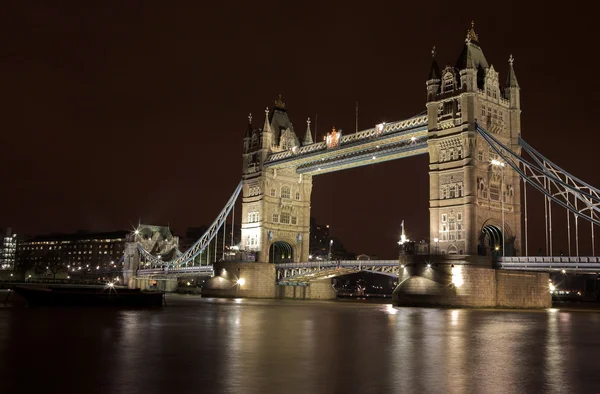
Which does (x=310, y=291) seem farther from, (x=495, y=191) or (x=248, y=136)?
(x=495, y=191)

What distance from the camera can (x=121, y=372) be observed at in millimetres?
12375

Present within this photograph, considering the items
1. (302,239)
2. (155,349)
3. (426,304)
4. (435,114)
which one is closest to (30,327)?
(155,349)

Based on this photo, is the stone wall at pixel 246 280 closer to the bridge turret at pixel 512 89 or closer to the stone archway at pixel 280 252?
the stone archway at pixel 280 252

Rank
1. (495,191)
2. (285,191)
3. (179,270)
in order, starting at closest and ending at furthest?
(495,191), (285,191), (179,270)

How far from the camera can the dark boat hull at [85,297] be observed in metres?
42.5

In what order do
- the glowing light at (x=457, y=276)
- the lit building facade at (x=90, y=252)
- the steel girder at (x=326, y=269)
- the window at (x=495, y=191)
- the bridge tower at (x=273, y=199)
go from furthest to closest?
the lit building facade at (x=90, y=252)
the bridge tower at (x=273, y=199)
the steel girder at (x=326, y=269)
the window at (x=495, y=191)
the glowing light at (x=457, y=276)

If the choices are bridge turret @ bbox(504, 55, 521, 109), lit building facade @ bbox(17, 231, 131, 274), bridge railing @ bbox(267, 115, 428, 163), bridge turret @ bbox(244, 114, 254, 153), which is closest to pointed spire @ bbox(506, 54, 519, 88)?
bridge turret @ bbox(504, 55, 521, 109)

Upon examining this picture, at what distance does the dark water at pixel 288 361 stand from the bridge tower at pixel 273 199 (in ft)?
177

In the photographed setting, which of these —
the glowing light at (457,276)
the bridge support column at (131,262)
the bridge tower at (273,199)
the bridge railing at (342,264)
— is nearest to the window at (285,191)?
the bridge tower at (273,199)

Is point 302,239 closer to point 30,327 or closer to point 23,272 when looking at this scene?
point 30,327

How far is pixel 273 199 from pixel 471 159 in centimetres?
3094

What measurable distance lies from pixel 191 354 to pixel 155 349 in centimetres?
140

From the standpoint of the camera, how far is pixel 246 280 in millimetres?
73562

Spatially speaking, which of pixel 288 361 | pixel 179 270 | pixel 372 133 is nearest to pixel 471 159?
pixel 372 133
